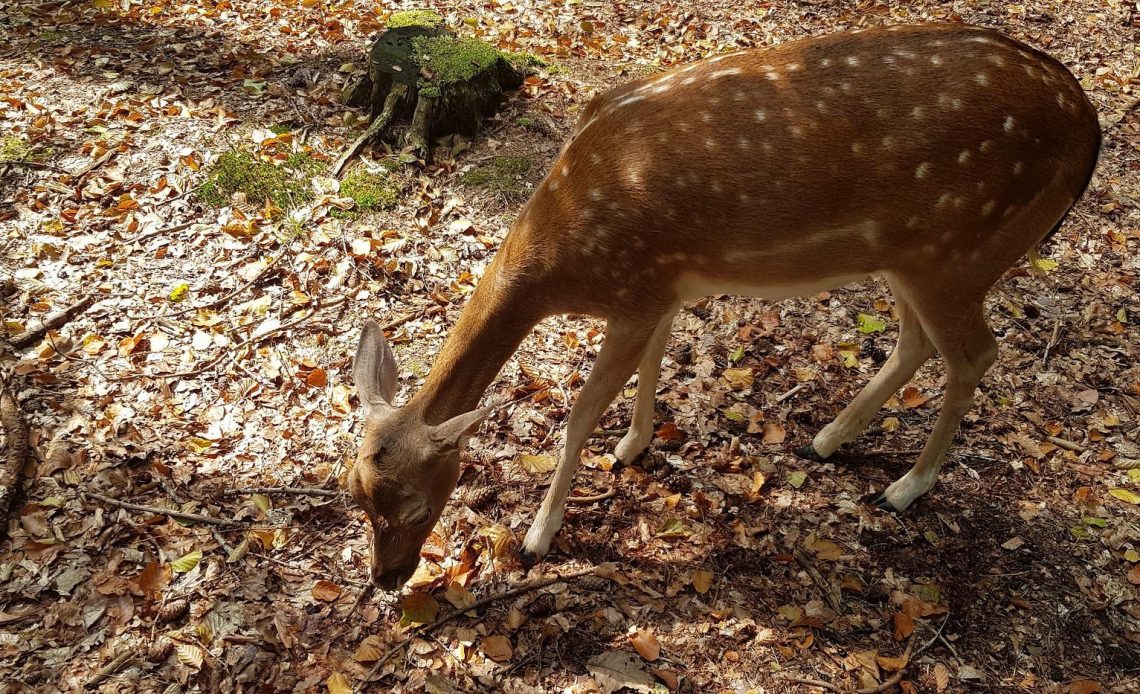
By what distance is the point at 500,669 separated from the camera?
11.8 feet

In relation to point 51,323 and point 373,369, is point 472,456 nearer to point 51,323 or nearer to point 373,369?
point 373,369

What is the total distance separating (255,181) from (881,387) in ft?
15.6

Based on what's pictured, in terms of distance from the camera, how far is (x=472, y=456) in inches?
178

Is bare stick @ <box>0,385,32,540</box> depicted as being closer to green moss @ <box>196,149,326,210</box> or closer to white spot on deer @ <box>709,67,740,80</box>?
green moss @ <box>196,149,326,210</box>

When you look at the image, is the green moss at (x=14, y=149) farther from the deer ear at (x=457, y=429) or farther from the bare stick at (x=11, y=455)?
the deer ear at (x=457, y=429)

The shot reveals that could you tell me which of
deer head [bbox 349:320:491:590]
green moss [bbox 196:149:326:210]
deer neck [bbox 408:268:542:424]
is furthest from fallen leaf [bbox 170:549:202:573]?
green moss [bbox 196:149:326:210]

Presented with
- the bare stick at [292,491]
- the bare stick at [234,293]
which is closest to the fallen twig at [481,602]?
the bare stick at [292,491]

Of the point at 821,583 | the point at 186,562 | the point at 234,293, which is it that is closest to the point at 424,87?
the point at 234,293

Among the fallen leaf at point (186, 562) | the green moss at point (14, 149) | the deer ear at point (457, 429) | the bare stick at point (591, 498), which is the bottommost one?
the bare stick at point (591, 498)

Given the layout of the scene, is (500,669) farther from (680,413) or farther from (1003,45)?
(1003,45)

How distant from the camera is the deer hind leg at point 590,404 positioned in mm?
3748

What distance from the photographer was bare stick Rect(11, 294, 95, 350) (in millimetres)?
4723

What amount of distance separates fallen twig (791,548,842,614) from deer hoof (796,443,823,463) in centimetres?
68

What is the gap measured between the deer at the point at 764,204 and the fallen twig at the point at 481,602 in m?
0.35
